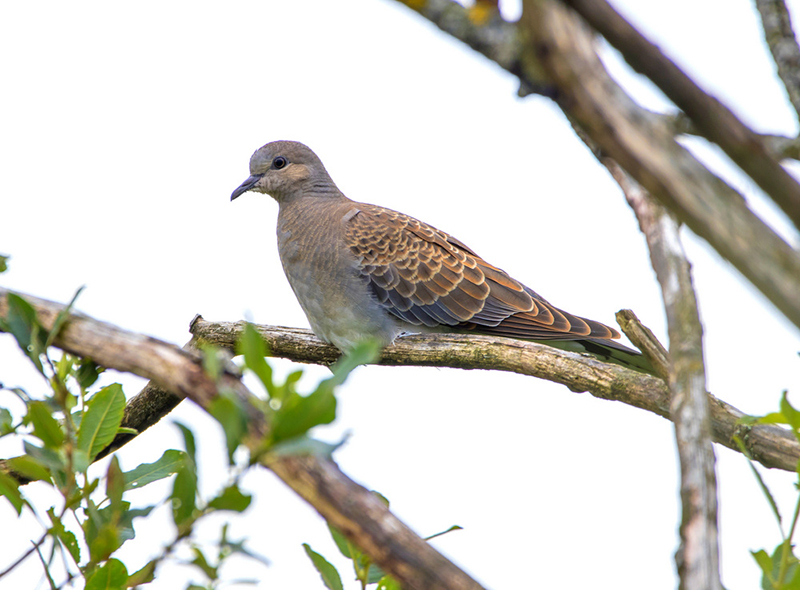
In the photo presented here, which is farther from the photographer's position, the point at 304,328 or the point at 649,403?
the point at 304,328

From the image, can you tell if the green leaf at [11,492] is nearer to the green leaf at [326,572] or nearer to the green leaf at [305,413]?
the green leaf at [326,572]

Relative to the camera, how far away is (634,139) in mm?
939

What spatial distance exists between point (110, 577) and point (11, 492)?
25 cm

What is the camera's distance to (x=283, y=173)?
506cm

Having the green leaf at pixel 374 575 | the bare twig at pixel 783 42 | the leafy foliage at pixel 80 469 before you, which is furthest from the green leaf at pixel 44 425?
the bare twig at pixel 783 42

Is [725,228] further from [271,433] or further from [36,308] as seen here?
[36,308]

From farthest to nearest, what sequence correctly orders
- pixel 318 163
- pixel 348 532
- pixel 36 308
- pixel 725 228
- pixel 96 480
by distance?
pixel 318 163
pixel 36 308
pixel 96 480
pixel 348 532
pixel 725 228

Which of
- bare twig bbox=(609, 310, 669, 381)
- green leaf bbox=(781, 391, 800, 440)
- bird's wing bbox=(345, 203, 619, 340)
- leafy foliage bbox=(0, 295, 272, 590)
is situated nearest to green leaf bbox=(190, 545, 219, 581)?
Result: leafy foliage bbox=(0, 295, 272, 590)

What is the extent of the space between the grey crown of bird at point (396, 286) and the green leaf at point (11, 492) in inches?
113

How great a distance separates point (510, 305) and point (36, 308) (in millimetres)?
3328

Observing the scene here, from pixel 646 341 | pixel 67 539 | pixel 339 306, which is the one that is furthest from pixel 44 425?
pixel 339 306

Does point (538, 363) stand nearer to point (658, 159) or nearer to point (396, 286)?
point (396, 286)

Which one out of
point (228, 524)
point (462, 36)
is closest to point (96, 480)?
point (228, 524)

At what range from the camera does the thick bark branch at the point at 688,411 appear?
111cm
